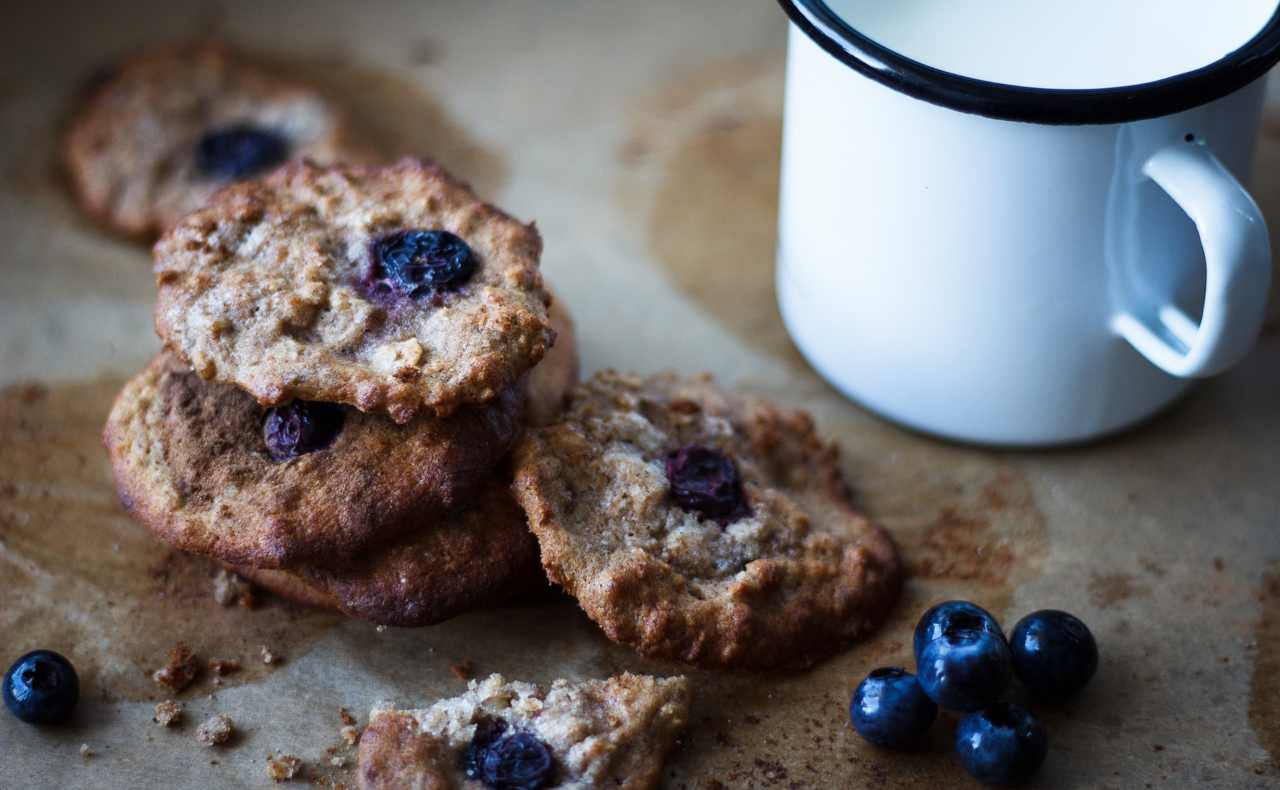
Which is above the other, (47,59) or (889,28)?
(889,28)

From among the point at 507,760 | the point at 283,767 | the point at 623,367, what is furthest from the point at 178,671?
the point at 623,367

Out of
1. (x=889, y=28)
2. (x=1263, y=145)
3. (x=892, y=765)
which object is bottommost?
(x=892, y=765)

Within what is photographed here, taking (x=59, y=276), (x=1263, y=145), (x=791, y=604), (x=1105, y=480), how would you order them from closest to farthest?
(x=791, y=604) < (x=1105, y=480) < (x=59, y=276) < (x=1263, y=145)

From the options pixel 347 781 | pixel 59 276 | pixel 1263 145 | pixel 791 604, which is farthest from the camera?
pixel 1263 145

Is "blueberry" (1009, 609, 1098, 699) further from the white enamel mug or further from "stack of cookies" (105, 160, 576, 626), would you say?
"stack of cookies" (105, 160, 576, 626)

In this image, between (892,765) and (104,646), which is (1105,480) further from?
(104,646)

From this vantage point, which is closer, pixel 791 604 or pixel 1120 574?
pixel 791 604

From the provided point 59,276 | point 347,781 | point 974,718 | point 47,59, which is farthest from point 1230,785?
point 47,59
